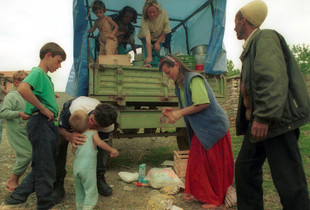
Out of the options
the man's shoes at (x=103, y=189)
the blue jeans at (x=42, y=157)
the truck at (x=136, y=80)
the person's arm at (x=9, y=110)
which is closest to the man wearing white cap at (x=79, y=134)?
the man's shoes at (x=103, y=189)

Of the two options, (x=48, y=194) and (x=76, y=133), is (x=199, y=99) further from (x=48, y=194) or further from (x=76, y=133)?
(x=48, y=194)

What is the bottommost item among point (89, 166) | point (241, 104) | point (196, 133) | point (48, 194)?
point (48, 194)

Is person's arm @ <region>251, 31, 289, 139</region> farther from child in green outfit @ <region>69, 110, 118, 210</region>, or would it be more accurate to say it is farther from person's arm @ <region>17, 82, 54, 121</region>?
person's arm @ <region>17, 82, 54, 121</region>

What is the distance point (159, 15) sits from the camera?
16.0ft

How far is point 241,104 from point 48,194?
190cm

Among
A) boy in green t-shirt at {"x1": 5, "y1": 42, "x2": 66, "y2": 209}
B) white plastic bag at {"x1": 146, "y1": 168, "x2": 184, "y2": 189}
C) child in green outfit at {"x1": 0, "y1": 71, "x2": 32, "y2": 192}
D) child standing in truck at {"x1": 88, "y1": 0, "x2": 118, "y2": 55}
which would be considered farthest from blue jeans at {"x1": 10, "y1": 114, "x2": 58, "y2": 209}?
child standing in truck at {"x1": 88, "y1": 0, "x2": 118, "y2": 55}

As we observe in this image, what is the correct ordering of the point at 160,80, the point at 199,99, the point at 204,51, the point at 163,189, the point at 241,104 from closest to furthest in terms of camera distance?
1. the point at 241,104
2. the point at 199,99
3. the point at 163,189
4. the point at 160,80
5. the point at 204,51

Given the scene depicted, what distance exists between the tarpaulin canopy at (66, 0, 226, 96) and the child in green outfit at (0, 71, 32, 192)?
94 cm

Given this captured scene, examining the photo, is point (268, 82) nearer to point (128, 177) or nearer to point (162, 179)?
point (162, 179)

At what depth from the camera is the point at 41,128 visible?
2.11 m

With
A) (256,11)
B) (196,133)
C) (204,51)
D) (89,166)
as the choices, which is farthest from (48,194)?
(204,51)

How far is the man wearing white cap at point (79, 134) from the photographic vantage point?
2.25 meters

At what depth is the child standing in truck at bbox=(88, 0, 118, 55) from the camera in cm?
474

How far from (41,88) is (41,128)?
369mm
